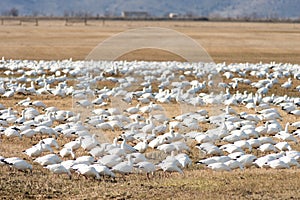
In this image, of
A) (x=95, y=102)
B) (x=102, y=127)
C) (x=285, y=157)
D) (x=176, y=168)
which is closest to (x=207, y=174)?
(x=176, y=168)

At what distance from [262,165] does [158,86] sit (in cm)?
1389

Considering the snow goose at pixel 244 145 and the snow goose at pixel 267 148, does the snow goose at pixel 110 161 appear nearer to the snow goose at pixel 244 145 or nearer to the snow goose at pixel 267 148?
the snow goose at pixel 244 145

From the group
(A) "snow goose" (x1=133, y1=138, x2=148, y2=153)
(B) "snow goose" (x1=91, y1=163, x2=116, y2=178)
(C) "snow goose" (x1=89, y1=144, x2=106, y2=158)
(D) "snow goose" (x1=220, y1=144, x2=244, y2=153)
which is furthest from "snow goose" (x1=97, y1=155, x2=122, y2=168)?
(D) "snow goose" (x1=220, y1=144, x2=244, y2=153)

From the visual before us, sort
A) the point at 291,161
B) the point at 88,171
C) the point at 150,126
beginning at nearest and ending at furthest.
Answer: the point at 88,171 → the point at 291,161 → the point at 150,126

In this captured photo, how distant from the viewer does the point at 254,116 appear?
1800 cm

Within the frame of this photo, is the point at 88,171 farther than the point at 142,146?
No

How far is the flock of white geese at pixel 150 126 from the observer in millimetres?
12211

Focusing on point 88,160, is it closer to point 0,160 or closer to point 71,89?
point 0,160

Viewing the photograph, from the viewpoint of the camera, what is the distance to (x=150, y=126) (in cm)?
1571

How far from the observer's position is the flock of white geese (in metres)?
12.2

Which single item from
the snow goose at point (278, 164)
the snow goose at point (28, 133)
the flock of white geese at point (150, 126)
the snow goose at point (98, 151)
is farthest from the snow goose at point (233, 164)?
the snow goose at point (28, 133)

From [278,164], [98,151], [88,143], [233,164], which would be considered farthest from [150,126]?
[278,164]

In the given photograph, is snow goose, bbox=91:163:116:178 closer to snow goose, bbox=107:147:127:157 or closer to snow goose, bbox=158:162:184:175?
snow goose, bbox=158:162:184:175

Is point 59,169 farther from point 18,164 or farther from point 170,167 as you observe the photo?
point 170,167
